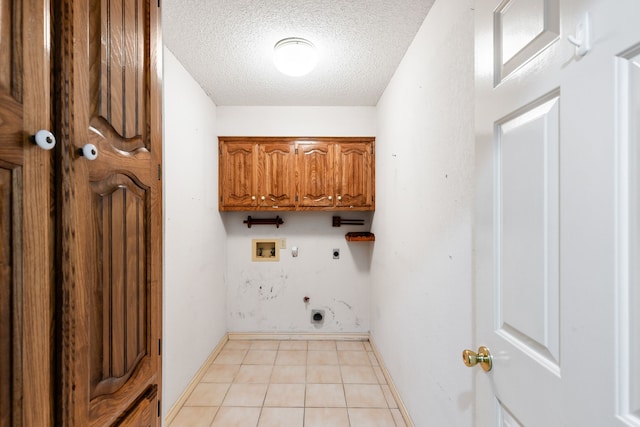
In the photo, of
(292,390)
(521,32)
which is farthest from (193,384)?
(521,32)

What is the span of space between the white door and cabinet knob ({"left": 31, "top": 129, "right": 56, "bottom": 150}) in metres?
1.01

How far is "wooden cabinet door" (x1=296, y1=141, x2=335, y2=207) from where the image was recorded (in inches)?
122

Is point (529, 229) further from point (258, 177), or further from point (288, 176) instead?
point (258, 177)

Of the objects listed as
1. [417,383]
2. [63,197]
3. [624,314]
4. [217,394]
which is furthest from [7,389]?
[217,394]

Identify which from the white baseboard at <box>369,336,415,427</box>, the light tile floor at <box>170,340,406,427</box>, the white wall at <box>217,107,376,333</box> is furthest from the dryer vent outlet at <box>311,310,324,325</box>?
the white baseboard at <box>369,336,415,427</box>

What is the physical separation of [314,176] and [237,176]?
0.81 meters

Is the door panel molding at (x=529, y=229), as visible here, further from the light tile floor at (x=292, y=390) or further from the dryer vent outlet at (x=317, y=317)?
the dryer vent outlet at (x=317, y=317)

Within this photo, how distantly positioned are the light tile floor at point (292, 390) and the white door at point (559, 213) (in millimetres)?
1477

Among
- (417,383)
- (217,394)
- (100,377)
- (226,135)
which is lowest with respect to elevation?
(217,394)

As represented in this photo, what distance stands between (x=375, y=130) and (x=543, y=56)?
2577 millimetres

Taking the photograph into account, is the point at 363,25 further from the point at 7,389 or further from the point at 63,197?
the point at 7,389

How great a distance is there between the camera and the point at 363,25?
1781 mm

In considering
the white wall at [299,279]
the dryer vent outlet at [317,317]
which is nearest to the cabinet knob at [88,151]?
the white wall at [299,279]

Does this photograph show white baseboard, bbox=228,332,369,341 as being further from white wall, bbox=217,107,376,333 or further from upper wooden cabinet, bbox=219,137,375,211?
upper wooden cabinet, bbox=219,137,375,211
